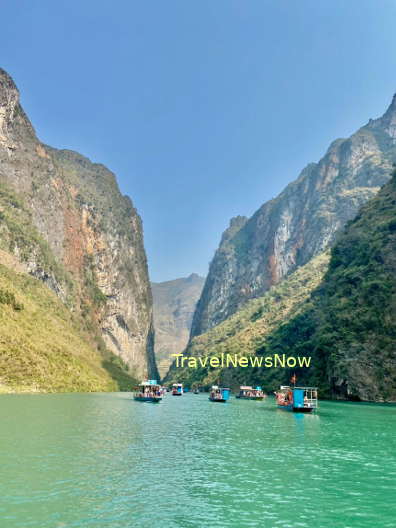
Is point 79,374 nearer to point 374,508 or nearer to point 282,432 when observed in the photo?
point 282,432

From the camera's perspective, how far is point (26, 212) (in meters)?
194

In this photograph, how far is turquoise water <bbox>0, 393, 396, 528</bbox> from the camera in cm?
2091

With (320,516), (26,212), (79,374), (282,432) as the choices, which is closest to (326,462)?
(320,516)

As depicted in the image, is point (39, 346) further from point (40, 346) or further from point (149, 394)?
point (149, 394)

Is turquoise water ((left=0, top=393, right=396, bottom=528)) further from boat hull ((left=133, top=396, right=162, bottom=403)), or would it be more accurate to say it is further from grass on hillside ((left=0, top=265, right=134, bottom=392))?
grass on hillside ((left=0, top=265, right=134, bottom=392))

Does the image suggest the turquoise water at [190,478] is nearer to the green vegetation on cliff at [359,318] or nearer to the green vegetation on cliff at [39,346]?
the green vegetation on cliff at [39,346]

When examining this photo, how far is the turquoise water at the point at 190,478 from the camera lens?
20.9m

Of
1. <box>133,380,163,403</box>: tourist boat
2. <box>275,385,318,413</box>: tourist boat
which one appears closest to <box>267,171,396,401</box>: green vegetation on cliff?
<box>275,385,318,413</box>: tourist boat

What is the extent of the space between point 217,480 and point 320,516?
795 cm

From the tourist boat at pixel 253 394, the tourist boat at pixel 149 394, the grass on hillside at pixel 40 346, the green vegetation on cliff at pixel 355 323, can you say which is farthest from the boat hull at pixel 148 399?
the green vegetation on cliff at pixel 355 323

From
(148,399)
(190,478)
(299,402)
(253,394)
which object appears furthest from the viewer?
(253,394)

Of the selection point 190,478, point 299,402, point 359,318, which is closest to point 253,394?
point 359,318

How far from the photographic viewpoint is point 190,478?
2822cm

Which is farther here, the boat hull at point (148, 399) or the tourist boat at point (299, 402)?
the boat hull at point (148, 399)
